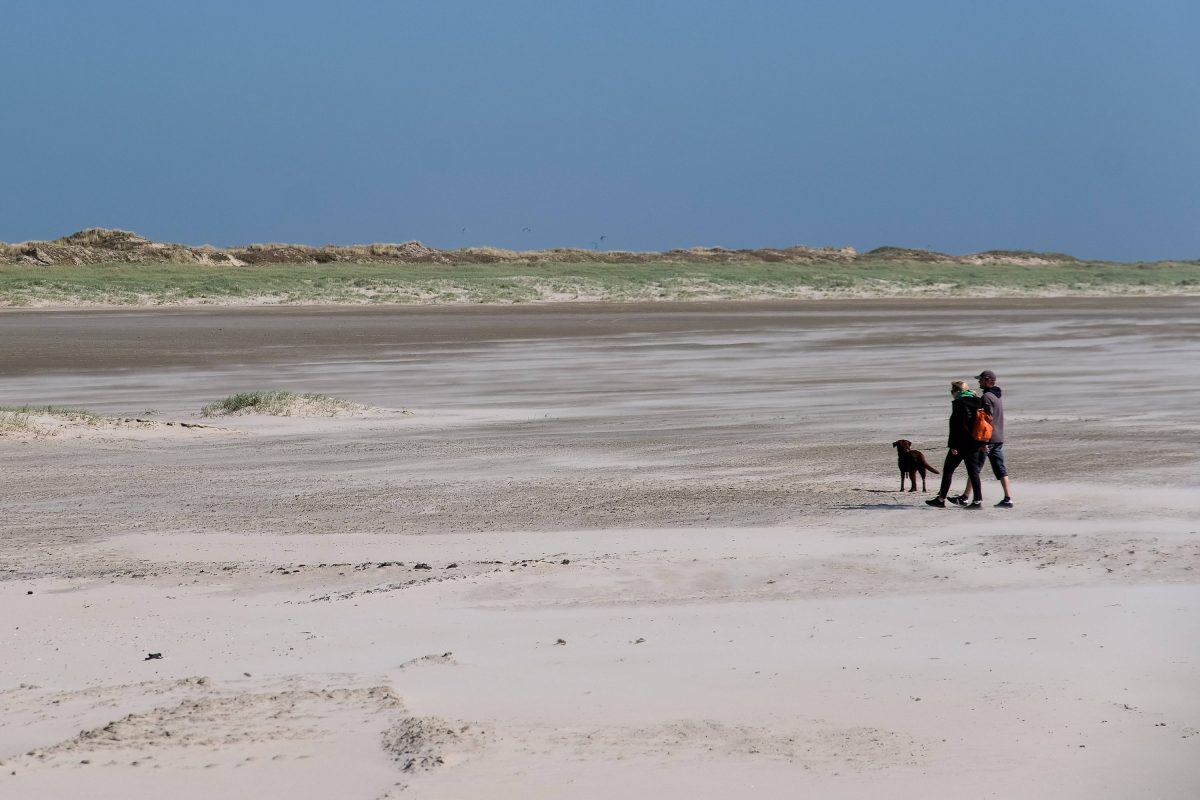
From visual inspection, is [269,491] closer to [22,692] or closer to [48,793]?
[22,692]

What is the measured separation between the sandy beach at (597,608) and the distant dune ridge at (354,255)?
72412 mm

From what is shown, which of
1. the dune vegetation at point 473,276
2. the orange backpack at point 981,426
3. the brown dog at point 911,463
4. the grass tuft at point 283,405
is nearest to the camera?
the orange backpack at point 981,426

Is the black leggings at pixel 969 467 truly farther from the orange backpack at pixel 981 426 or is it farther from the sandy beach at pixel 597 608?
the sandy beach at pixel 597 608

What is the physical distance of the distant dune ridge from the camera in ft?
296

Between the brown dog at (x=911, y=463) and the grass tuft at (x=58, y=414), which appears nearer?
the brown dog at (x=911, y=463)

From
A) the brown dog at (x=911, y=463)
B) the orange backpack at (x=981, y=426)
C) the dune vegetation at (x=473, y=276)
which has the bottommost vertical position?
the dune vegetation at (x=473, y=276)

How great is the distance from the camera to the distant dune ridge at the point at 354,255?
3553 inches

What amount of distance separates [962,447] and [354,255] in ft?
300

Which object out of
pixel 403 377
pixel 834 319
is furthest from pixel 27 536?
pixel 834 319

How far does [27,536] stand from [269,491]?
2.78 m

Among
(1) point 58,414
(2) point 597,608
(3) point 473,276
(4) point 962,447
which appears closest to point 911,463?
(4) point 962,447

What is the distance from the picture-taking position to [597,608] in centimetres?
912

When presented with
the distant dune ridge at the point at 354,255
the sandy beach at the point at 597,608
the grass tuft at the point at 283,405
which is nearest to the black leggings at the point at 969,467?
the sandy beach at the point at 597,608

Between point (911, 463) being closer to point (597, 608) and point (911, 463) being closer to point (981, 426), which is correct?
point (981, 426)
